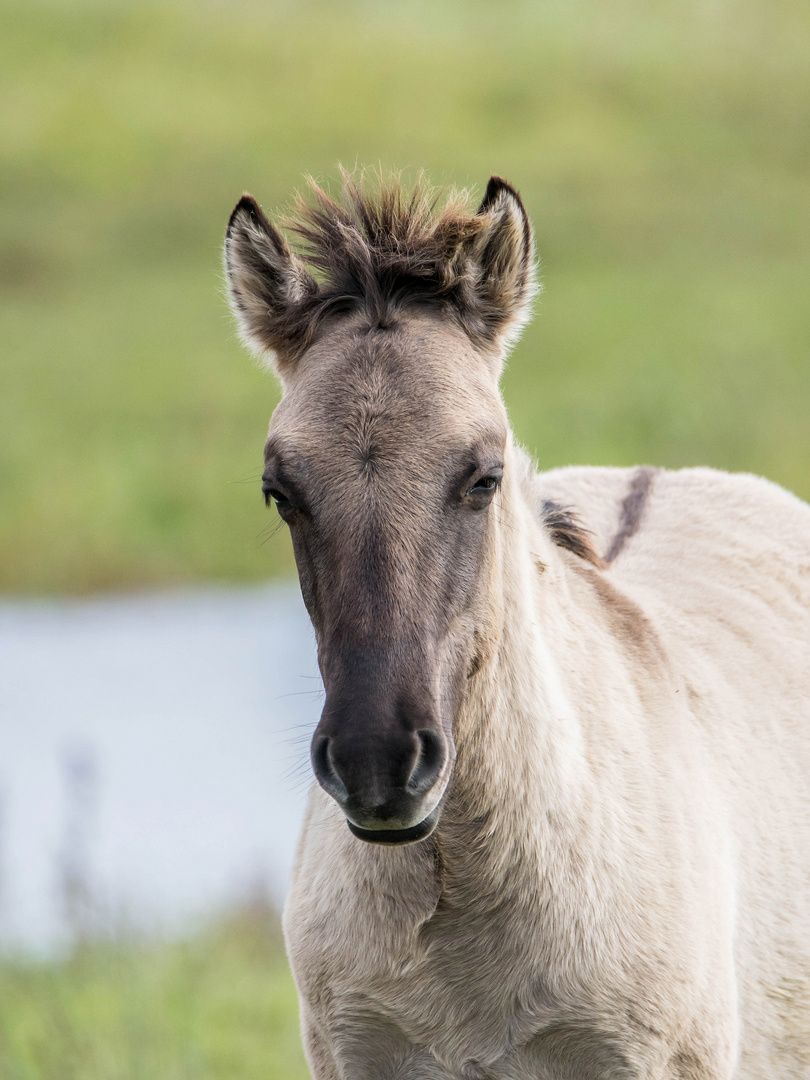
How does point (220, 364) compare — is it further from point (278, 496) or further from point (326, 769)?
point (326, 769)

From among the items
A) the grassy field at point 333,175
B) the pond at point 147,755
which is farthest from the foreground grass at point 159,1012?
the grassy field at point 333,175

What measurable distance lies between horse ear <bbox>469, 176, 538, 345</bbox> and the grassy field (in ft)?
35.1

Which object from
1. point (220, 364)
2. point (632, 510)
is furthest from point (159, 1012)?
point (220, 364)

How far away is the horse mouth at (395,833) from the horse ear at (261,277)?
1.12 metres

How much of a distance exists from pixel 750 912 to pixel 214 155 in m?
25.2

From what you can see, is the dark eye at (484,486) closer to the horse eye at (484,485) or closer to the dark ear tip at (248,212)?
the horse eye at (484,485)

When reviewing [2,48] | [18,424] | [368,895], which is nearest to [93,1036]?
[368,895]

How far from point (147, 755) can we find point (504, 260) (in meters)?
7.68

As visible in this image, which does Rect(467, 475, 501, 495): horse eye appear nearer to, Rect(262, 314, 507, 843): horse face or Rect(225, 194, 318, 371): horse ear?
Rect(262, 314, 507, 843): horse face

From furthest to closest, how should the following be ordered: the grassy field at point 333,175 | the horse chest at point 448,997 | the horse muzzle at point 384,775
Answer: the grassy field at point 333,175 → the horse chest at point 448,997 → the horse muzzle at point 384,775

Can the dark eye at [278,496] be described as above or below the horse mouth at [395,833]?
above

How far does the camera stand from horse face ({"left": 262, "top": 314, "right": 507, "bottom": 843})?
2275mm

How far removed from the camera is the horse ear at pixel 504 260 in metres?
2.78

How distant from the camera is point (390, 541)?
2389 millimetres
